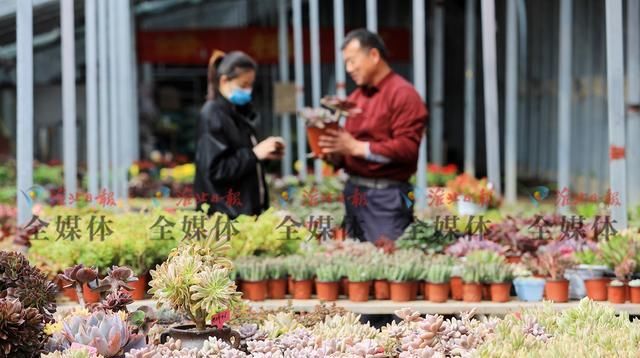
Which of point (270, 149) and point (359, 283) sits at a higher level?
point (270, 149)

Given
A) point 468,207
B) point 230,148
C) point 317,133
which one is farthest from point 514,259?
point 468,207

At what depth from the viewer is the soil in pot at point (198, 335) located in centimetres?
310

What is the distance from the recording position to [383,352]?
3.07m

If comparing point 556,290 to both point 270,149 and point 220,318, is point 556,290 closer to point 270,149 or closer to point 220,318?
point 270,149

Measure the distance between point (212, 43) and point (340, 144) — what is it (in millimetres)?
9620

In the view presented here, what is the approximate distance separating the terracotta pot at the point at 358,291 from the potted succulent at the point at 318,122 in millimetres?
946

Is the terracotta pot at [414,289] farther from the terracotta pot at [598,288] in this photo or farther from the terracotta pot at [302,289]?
the terracotta pot at [598,288]

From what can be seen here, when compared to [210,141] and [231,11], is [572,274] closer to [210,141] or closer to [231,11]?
[210,141]

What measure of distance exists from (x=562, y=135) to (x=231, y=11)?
847cm

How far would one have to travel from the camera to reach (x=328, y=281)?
4707mm

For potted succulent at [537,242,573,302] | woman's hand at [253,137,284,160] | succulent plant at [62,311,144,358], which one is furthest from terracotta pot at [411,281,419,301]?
succulent plant at [62,311,144,358]

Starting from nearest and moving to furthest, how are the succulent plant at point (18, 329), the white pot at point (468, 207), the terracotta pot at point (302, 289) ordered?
the succulent plant at point (18, 329) → the terracotta pot at point (302, 289) → the white pot at point (468, 207)

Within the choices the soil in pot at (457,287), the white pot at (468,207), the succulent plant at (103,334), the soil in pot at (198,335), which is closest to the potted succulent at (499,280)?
the soil in pot at (457,287)

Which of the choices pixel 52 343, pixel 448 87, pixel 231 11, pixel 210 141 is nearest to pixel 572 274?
pixel 210 141
